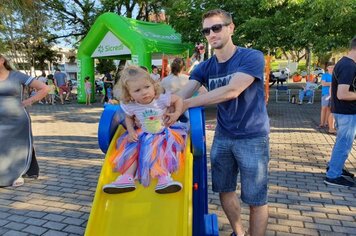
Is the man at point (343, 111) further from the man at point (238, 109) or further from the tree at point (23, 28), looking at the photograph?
the tree at point (23, 28)

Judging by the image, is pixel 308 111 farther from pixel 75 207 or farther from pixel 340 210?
pixel 75 207

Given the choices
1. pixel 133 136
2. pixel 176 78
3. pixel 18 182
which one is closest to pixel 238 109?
pixel 133 136

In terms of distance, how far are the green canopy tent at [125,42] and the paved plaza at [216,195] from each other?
602 cm

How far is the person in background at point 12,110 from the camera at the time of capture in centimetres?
445

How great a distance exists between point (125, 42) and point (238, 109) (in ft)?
36.8

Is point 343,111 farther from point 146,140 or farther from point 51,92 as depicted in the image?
point 51,92

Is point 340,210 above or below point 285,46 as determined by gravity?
below

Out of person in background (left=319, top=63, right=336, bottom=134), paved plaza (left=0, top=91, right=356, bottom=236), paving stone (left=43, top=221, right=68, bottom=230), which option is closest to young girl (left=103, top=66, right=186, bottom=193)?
paved plaza (left=0, top=91, right=356, bottom=236)

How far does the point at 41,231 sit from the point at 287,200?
261 centimetres

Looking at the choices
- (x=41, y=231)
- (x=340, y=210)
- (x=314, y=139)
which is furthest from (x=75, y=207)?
(x=314, y=139)

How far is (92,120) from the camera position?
1088 centimetres

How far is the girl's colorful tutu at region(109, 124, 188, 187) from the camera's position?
270cm

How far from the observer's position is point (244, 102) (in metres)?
2.47

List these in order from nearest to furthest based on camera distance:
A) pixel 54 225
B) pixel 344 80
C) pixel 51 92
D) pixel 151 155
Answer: pixel 151 155
pixel 54 225
pixel 344 80
pixel 51 92
